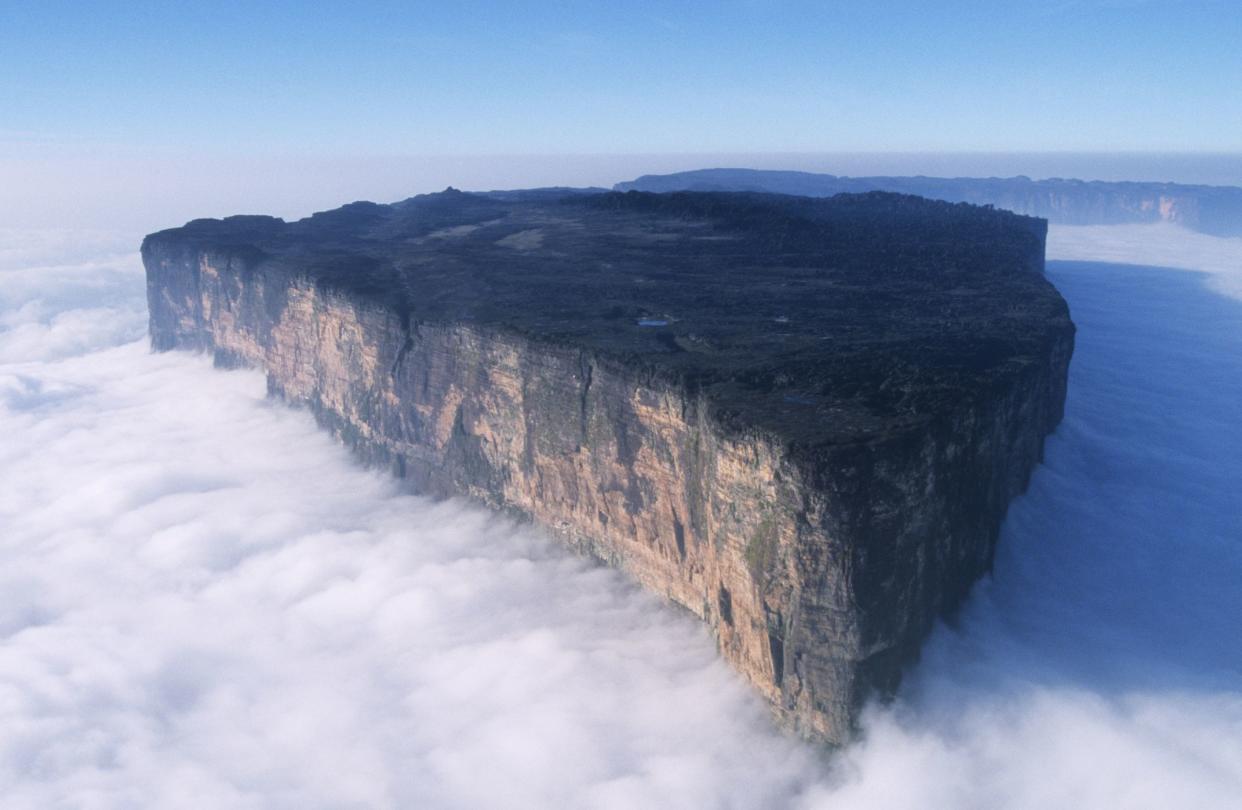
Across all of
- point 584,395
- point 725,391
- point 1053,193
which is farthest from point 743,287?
point 1053,193

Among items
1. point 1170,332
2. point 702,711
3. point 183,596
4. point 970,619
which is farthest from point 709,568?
point 1170,332

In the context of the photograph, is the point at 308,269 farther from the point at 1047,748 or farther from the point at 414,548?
the point at 1047,748

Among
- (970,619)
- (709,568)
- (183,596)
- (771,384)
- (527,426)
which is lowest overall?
(183,596)

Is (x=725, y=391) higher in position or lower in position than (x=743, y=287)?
lower

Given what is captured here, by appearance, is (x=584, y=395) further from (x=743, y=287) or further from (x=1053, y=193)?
(x=1053, y=193)

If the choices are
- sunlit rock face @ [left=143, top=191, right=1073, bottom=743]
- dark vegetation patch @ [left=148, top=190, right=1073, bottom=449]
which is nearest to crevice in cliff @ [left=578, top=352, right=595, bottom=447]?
sunlit rock face @ [left=143, top=191, right=1073, bottom=743]

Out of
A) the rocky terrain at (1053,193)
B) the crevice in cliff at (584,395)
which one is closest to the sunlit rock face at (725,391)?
the crevice in cliff at (584,395)
